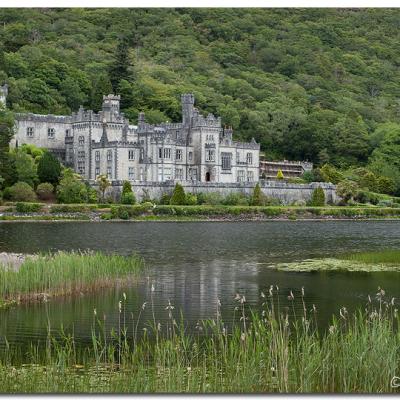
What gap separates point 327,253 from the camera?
131ft

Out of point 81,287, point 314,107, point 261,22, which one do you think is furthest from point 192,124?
point 81,287

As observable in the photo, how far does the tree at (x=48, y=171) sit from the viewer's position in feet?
232

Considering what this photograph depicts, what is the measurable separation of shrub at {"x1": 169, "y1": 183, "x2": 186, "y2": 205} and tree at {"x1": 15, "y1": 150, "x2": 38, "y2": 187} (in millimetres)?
10617

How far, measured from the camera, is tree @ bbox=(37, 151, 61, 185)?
70.8 m

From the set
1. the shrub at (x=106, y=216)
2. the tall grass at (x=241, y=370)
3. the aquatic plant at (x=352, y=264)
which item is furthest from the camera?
the shrub at (x=106, y=216)

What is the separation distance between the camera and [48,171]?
7081cm

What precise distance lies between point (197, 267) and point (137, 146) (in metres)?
46.5

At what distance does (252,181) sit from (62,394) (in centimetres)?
6953

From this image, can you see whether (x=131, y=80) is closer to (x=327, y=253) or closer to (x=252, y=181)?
(x=252, y=181)

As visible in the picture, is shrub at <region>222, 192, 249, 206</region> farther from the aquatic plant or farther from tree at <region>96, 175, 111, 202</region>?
the aquatic plant

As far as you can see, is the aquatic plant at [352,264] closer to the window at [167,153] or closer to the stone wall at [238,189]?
the stone wall at [238,189]

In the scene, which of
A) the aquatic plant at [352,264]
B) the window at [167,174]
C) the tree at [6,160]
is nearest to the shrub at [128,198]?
the tree at [6,160]

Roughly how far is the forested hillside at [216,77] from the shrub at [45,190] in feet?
55.9

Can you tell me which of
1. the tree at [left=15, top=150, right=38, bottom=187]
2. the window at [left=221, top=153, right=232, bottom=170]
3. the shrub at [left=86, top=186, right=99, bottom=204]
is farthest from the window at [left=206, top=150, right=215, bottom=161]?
the tree at [left=15, top=150, right=38, bottom=187]
